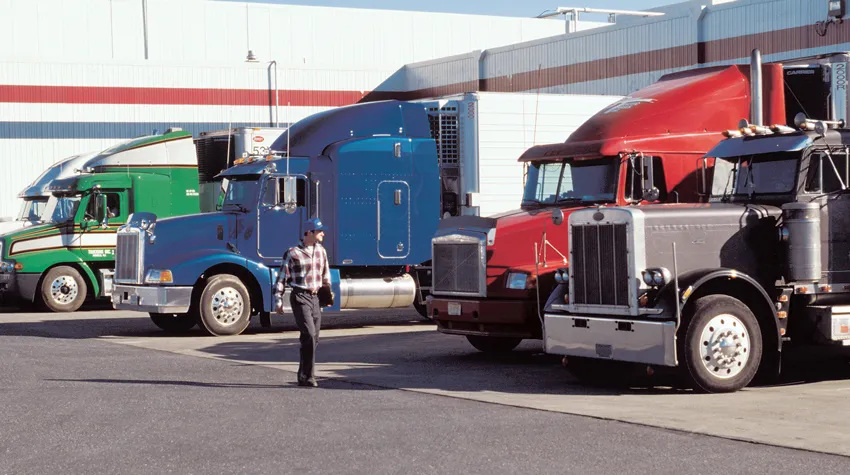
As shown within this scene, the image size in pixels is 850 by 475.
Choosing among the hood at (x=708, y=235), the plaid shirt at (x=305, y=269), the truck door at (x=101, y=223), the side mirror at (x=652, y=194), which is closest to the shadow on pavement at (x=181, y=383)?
the plaid shirt at (x=305, y=269)

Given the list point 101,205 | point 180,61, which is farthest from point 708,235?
point 180,61

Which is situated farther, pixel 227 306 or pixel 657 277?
pixel 227 306

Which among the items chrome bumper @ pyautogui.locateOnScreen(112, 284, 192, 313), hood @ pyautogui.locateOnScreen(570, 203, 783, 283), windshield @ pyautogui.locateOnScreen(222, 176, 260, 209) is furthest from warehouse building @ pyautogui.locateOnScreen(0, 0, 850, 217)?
hood @ pyautogui.locateOnScreen(570, 203, 783, 283)

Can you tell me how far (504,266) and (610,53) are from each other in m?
27.3

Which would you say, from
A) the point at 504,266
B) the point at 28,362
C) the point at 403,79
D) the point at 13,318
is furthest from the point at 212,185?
the point at 403,79

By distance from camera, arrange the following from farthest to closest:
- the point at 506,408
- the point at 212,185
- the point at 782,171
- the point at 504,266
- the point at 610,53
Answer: the point at 610,53, the point at 212,185, the point at 504,266, the point at 782,171, the point at 506,408

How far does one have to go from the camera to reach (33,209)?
27891 millimetres

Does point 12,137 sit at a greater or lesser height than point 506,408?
greater

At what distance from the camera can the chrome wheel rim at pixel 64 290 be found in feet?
86.1

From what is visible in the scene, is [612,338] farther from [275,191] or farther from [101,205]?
[101,205]

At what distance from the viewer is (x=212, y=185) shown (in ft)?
90.7

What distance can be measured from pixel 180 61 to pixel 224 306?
27.0 m

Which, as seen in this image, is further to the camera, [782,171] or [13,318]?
[13,318]

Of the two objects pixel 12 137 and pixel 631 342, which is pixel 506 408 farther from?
pixel 12 137
